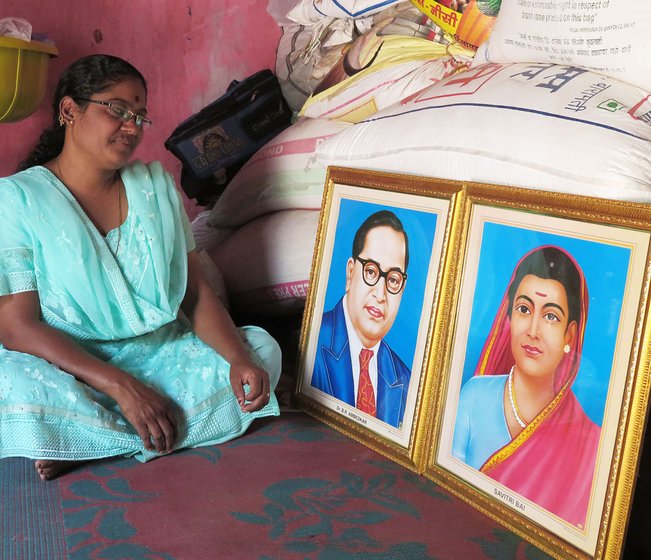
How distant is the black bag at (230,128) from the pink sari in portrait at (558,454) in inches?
62.0

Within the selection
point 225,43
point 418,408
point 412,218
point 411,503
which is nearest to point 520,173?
point 412,218

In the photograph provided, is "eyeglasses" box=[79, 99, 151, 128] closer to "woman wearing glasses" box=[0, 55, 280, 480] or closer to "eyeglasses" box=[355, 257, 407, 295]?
"woman wearing glasses" box=[0, 55, 280, 480]

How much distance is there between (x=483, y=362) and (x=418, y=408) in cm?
19

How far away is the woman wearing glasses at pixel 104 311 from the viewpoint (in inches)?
63.5

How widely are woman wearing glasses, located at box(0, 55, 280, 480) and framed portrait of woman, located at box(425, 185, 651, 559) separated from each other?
1.54 feet

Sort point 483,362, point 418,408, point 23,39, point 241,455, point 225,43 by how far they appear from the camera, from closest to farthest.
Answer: point 483,362 < point 418,408 < point 241,455 < point 23,39 < point 225,43

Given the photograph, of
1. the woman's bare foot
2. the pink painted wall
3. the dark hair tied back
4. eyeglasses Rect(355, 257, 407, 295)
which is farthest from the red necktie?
A: the pink painted wall

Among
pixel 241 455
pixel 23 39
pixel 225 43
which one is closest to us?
pixel 241 455

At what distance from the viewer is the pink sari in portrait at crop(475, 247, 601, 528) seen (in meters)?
1.27

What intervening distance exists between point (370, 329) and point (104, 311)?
0.54m

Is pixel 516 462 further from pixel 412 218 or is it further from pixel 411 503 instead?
pixel 412 218

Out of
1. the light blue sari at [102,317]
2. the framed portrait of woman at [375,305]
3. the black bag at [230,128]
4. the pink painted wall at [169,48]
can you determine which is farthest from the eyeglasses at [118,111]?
the pink painted wall at [169,48]

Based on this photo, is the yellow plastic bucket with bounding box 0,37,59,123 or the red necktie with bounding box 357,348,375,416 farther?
the yellow plastic bucket with bounding box 0,37,59,123

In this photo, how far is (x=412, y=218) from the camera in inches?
67.4
